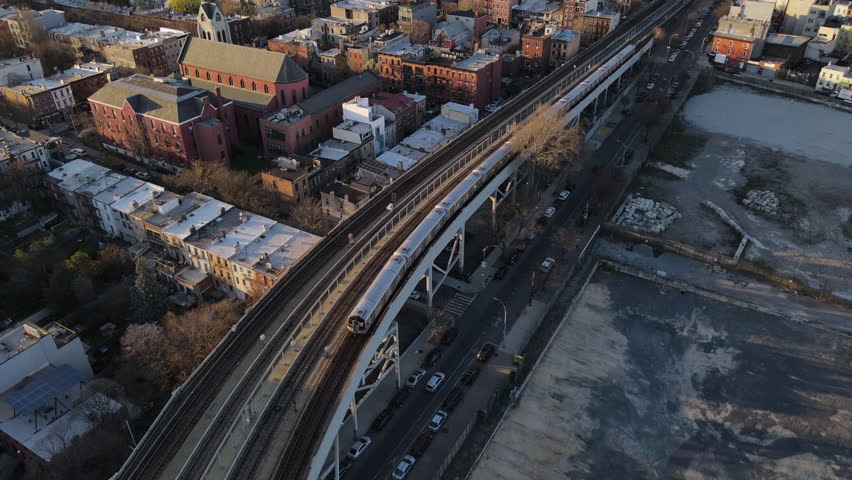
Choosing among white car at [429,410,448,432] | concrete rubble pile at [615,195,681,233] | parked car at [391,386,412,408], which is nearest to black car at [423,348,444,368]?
parked car at [391,386,412,408]

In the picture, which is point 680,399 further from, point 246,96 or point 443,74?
point 246,96

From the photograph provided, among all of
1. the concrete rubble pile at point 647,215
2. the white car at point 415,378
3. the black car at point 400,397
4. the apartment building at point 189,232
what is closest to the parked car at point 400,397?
the black car at point 400,397

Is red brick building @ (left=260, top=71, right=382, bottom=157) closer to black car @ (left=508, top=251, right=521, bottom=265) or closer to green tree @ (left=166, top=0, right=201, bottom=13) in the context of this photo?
black car @ (left=508, top=251, right=521, bottom=265)

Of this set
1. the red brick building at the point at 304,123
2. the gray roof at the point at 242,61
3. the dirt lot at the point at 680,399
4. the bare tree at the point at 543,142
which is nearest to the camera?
the dirt lot at the point at 680,399

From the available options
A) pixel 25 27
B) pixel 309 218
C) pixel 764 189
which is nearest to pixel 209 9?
pixel 25 27

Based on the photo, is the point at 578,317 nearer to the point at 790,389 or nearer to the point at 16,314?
the point at 790,389

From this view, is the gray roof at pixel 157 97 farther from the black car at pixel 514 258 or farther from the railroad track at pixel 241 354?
the black car at pixel 514 258

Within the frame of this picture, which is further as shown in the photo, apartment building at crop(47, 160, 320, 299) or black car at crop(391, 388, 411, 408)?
apartment building at crop(47, 160, 320, 299)
